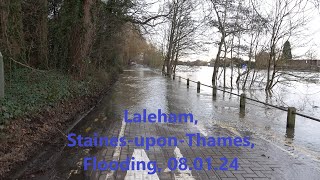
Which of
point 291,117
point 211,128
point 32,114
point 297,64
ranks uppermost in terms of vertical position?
point 297,64

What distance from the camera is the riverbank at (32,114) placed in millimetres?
5261

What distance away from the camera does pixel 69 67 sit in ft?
44.1

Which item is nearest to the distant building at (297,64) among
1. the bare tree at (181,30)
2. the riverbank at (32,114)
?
the bare tree at (181,30)

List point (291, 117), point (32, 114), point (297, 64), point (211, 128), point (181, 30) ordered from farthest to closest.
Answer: point (181, 30), point (297, 64), point (291, 117), point (211, 128), point (32, 114)

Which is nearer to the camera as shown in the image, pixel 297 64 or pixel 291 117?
pixel 291 117

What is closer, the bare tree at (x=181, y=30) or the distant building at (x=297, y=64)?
the distant building at (x=297, y=64)

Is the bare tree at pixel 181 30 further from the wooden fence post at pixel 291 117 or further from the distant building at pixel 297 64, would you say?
the wooden fence post at pixel 291 117

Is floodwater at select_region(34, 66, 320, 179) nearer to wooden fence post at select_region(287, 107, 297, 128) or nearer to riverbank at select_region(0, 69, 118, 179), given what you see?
wooden fence post at select_region(287, 107, 297, 128)

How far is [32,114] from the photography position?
699 cm

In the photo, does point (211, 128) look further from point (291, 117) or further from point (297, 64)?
point (297, 64)

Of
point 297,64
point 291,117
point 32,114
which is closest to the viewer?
point 32,114

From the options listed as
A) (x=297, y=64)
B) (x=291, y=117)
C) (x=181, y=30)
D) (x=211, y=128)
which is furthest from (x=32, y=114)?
(x=181, y=30)

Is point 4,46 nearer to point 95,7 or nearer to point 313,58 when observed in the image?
point 95,7

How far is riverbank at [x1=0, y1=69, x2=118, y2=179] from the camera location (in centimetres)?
526
